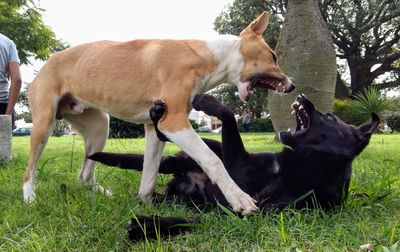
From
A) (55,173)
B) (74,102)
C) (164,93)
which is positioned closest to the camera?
(164,93)

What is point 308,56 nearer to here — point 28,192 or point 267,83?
point 267,83

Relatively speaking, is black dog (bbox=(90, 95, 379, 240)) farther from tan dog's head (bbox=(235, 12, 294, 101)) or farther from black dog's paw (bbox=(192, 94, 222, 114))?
tan dog's head (bbox=(235, 12, 294, 101))

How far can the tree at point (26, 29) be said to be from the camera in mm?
17016

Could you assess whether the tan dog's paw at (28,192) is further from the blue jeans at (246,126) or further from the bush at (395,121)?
the blue jeans at (246,126)

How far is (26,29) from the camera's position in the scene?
17109 millimetres

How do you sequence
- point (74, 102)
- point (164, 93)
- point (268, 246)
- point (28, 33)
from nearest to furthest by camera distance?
point (268, 246), point (164, 93), point (74, 102), point (28, 33)

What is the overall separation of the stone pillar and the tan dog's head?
3.55 metres

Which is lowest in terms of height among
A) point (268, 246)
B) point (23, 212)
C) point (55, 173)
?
point (55, 173)

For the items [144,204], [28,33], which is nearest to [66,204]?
[144,204]

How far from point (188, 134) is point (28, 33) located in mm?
16043

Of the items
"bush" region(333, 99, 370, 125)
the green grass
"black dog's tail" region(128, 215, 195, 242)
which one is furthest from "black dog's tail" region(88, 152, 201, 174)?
Result: "bush" region(333, 99, 370, 125)

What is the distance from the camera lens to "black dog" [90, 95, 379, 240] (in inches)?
113

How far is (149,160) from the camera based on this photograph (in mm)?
3553

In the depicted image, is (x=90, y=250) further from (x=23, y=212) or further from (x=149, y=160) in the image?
(x=149, y=160)
